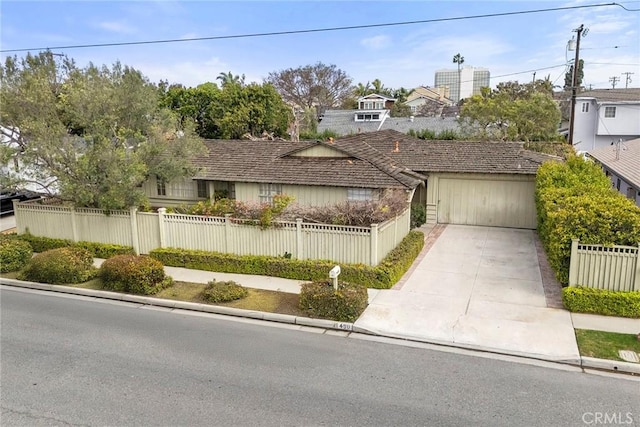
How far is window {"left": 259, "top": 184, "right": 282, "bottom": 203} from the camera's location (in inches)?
781

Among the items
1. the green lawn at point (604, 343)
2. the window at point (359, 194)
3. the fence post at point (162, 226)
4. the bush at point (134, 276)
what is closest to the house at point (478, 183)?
the window at point (359, 194)

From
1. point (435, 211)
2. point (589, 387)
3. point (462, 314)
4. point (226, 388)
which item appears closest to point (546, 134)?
point (435, 211)

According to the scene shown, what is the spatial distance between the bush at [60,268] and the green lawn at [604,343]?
13.1m

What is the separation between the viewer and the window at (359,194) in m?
18.3

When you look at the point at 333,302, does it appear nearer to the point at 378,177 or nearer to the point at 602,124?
the point at 378,177

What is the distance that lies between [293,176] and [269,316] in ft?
29.1

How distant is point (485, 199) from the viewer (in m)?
21.5

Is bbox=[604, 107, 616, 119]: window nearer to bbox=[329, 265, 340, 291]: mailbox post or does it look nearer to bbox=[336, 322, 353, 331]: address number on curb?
bbox=[329, 265, 340, 291]: mailbox post

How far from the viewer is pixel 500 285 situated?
13430mm

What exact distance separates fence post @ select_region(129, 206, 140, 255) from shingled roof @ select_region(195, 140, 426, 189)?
4390mm

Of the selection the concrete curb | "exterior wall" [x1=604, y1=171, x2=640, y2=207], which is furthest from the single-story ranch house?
the concrete curb

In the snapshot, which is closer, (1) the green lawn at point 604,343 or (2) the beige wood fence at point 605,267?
(1) the green lawn at point 604,343

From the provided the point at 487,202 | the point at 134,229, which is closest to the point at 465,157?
the point at 487,202

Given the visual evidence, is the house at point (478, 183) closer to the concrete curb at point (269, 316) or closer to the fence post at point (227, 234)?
the fence post at point (227, 234)
